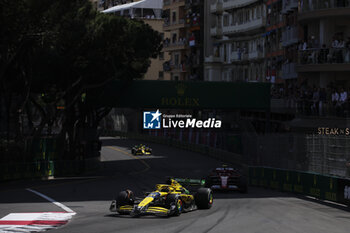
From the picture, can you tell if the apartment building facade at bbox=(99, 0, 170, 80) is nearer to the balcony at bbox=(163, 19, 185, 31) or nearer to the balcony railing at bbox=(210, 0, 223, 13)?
the balcony at bbox=(163, 19, 185, 31)

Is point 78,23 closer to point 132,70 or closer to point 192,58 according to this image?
point 132,70

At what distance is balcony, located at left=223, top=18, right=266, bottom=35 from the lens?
234 feet

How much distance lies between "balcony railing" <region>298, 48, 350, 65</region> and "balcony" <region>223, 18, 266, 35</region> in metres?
26.2

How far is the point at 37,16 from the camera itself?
124 ft

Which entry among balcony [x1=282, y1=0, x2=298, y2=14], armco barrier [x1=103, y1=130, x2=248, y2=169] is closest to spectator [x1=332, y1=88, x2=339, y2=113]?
armco barrier [x1=103, y1=130, x2=248, y2=169]

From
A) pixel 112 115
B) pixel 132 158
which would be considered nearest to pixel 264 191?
pixel 132 158

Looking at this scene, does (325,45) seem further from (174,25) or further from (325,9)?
(174,25)

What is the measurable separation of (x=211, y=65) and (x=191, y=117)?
6875mm

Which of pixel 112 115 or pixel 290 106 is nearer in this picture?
pixel 290 106

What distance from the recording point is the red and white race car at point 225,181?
3225 centimetres

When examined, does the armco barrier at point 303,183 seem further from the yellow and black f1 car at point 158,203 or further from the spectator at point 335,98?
the yellow and black f1 car at point 158,203

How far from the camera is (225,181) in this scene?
32312 millimetres

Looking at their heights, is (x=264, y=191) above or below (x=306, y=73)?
below
